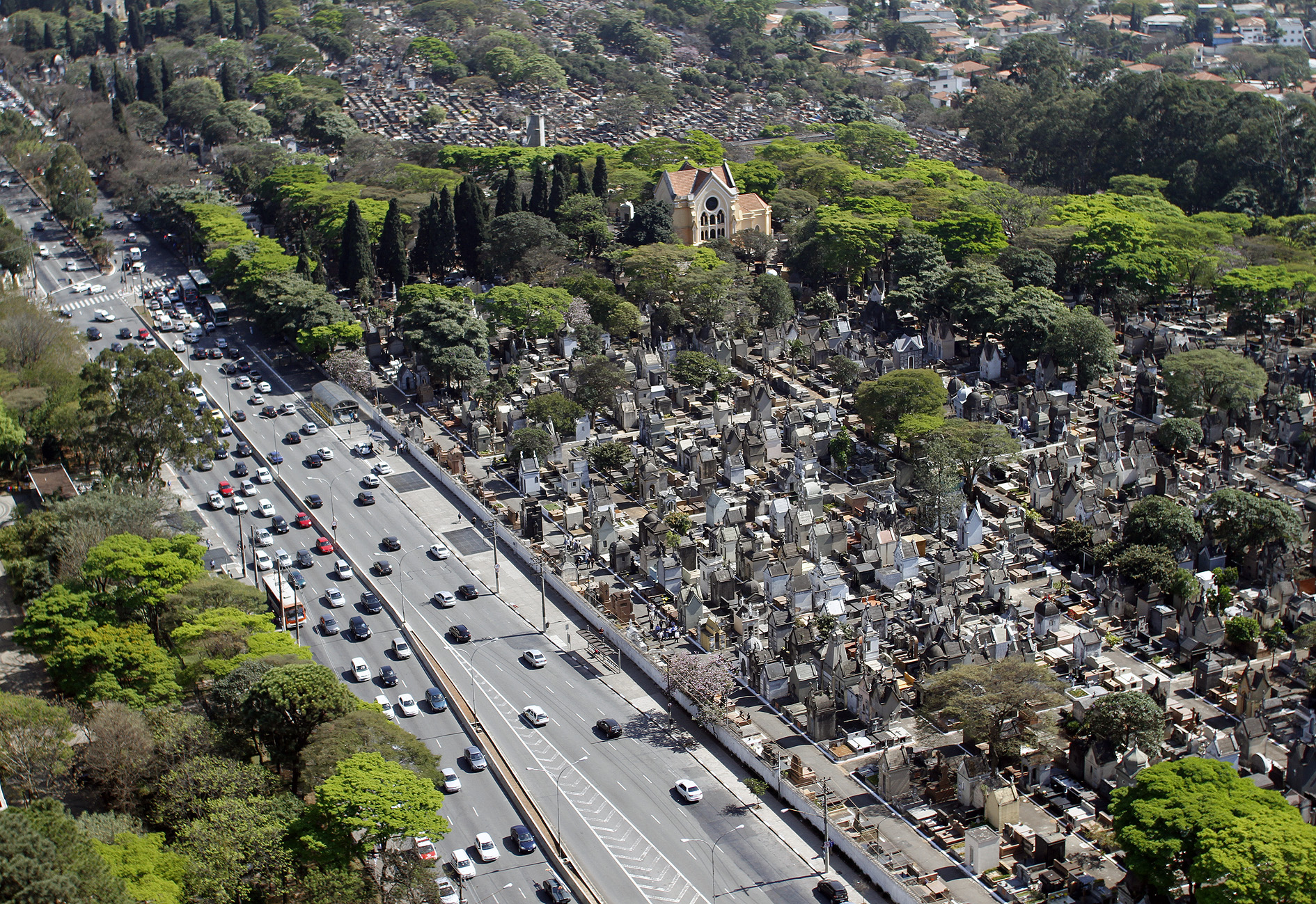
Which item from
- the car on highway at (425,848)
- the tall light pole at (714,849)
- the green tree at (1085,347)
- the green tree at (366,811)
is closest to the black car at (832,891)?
the tall light pole at (714,849)

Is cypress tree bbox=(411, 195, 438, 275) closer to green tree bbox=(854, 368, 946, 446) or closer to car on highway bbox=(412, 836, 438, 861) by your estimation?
green tree bbox=(854, 368, 946, 446)

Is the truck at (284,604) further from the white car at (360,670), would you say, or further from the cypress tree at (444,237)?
the cypress tree at (444,237)

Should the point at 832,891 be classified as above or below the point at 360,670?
below

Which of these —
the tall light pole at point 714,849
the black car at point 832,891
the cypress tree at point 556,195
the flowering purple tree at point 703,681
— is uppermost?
the cypress tree at point 556,195

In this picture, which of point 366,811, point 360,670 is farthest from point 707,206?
point 366,811

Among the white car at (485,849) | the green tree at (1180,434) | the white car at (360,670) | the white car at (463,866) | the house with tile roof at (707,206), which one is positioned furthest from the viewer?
the house with tile roof at (707,206)

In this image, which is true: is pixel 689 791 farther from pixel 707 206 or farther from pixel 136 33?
pixel 136 33

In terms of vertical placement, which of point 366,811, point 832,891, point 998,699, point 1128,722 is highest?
point 998,699
